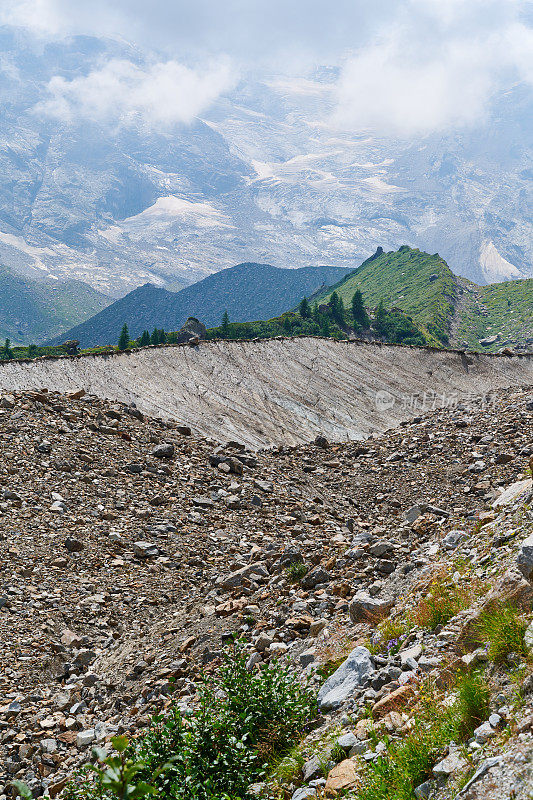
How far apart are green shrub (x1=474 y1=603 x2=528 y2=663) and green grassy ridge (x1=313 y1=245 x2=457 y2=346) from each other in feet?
415

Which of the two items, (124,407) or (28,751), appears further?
(124,407)

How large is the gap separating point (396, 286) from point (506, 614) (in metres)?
181

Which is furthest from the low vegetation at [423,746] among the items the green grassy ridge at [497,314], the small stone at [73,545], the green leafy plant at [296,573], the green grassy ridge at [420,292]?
the green grassy ridge at [497,314]

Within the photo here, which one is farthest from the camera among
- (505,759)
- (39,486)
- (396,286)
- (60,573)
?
(396,286)

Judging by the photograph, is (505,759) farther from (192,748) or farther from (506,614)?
(192,748)

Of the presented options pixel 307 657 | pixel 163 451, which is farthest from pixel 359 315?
pixel 307 657

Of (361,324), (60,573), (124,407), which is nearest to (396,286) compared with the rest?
(361,324)

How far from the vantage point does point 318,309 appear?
118 m

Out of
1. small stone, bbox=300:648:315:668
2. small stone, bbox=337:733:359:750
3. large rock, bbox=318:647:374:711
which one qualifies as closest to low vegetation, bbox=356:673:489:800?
small stone, bbox=337:733:359:750

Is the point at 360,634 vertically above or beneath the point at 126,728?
above

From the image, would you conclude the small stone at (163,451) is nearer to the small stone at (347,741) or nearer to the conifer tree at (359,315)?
the small stone at (347,741)

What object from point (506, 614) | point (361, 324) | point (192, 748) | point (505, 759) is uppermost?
point (361, 324)

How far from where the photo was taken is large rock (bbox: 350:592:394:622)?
9.99 metres

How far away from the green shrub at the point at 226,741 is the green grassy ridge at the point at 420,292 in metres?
126
